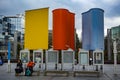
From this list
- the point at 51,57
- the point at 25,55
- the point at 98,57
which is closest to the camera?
the point at 98,57

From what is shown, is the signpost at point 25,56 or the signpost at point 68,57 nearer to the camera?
the signpost at point 68,57

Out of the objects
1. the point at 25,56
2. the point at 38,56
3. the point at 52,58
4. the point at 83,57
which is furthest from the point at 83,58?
the point at 25,56

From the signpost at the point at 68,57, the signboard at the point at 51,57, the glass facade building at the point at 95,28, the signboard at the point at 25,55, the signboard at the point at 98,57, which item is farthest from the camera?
the signboard at the point at 25,55

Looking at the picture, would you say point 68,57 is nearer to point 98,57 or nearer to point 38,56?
point 98,57

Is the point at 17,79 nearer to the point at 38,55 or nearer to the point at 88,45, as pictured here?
the point at 38,55

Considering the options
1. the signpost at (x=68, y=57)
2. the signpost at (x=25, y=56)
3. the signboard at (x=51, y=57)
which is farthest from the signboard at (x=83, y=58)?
the signpost at (x=25, y=56)

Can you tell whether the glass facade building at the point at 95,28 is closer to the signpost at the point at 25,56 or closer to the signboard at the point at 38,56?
the signboard at the point at 38,56

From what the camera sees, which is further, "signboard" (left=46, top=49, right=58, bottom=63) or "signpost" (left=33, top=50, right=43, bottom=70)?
"signpost" (left=33, top=50, right=43, bottom=70)

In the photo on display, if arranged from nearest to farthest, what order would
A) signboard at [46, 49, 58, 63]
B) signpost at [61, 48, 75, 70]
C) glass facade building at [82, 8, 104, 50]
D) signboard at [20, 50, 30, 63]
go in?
signpost at [61, 48, 75, 70]
signboard at [46, 49, 58, 63]
glass facade building at [82, 8, 104, 50]
signboard at [20, 50, 30, 63]

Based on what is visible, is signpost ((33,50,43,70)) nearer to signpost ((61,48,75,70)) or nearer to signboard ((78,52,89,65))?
signpost ((61,48,75,70))

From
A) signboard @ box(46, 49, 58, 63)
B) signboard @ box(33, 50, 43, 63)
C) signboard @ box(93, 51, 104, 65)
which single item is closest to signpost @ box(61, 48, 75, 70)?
signboard @ box(46, 49, 58, 63)

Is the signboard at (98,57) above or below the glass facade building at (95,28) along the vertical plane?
below

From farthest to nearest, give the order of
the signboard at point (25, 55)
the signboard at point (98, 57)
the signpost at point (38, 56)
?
the signboard at point (25, 55) → the signpost at point (38, 56) → the signboard at point (98, 57)

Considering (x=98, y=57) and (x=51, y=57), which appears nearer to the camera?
(x=98, y=57)
